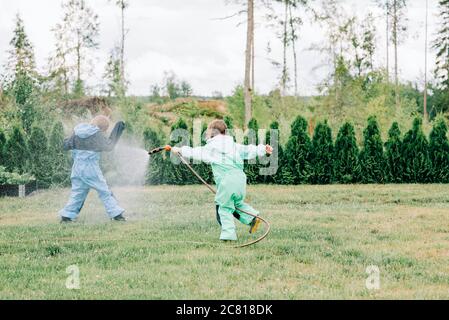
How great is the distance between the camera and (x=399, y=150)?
14.0 meters

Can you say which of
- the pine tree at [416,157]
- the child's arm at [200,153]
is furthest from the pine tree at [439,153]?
the child's arm at [200,153]

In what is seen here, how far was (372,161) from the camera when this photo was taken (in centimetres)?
1397

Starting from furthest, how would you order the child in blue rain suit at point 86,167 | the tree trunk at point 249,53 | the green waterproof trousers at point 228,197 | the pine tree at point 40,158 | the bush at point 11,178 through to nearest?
the tree trunk at point 249,53 → the pine tree at point 40,158 → the bush at point 11,178 → the child in blue rain suit at point 86,167 → the green waterproof trousers at point 228,197

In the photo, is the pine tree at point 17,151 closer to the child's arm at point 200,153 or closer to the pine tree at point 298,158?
the pine tree at point 298,158

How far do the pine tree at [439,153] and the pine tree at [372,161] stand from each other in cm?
117

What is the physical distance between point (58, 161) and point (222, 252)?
8.12m

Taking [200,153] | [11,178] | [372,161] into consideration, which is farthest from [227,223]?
[372,161]

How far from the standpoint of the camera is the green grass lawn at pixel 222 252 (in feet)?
16.8

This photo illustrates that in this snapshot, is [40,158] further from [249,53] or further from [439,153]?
[439,153]
